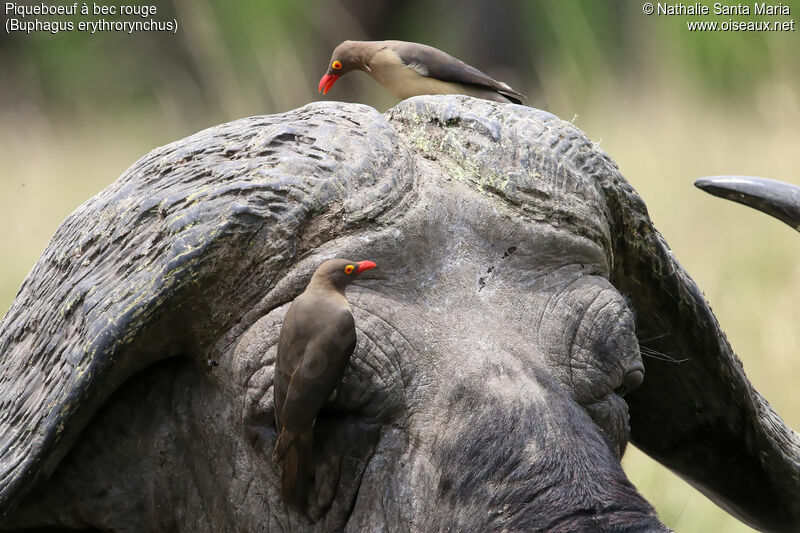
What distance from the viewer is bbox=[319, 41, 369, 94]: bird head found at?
428 centimetres

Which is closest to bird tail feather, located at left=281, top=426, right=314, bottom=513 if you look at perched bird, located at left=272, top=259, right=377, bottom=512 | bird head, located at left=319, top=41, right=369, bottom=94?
perched bird, located at left=272, top=259, right=377, bottom=512

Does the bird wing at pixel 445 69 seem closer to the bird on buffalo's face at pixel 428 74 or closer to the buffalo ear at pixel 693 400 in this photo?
the bird on buffalo's face at pixel 428 74

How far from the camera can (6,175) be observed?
29.8ft

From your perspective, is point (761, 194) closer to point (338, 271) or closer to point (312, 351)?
point (338, 271)

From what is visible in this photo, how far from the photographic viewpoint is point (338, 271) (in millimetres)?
2619

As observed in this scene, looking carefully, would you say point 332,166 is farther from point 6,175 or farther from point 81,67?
point 81,67

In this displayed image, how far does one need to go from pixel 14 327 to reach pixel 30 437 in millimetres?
436

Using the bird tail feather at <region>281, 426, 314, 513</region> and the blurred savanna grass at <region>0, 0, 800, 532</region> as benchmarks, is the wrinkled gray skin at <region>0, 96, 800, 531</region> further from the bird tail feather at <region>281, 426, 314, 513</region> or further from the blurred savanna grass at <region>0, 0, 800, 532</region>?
the blurred savanna grass at <region>0, 0, 800, 532</region>

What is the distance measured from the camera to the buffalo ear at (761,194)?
3.41 meters

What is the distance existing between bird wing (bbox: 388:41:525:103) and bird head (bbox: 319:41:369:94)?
392 millimetres

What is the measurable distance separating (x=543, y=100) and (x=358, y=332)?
26.7ft

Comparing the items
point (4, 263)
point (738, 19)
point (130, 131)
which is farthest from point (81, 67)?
point (738, 19)

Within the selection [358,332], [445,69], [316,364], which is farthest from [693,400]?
[316,364]

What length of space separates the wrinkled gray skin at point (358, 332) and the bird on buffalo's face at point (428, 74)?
48cm
